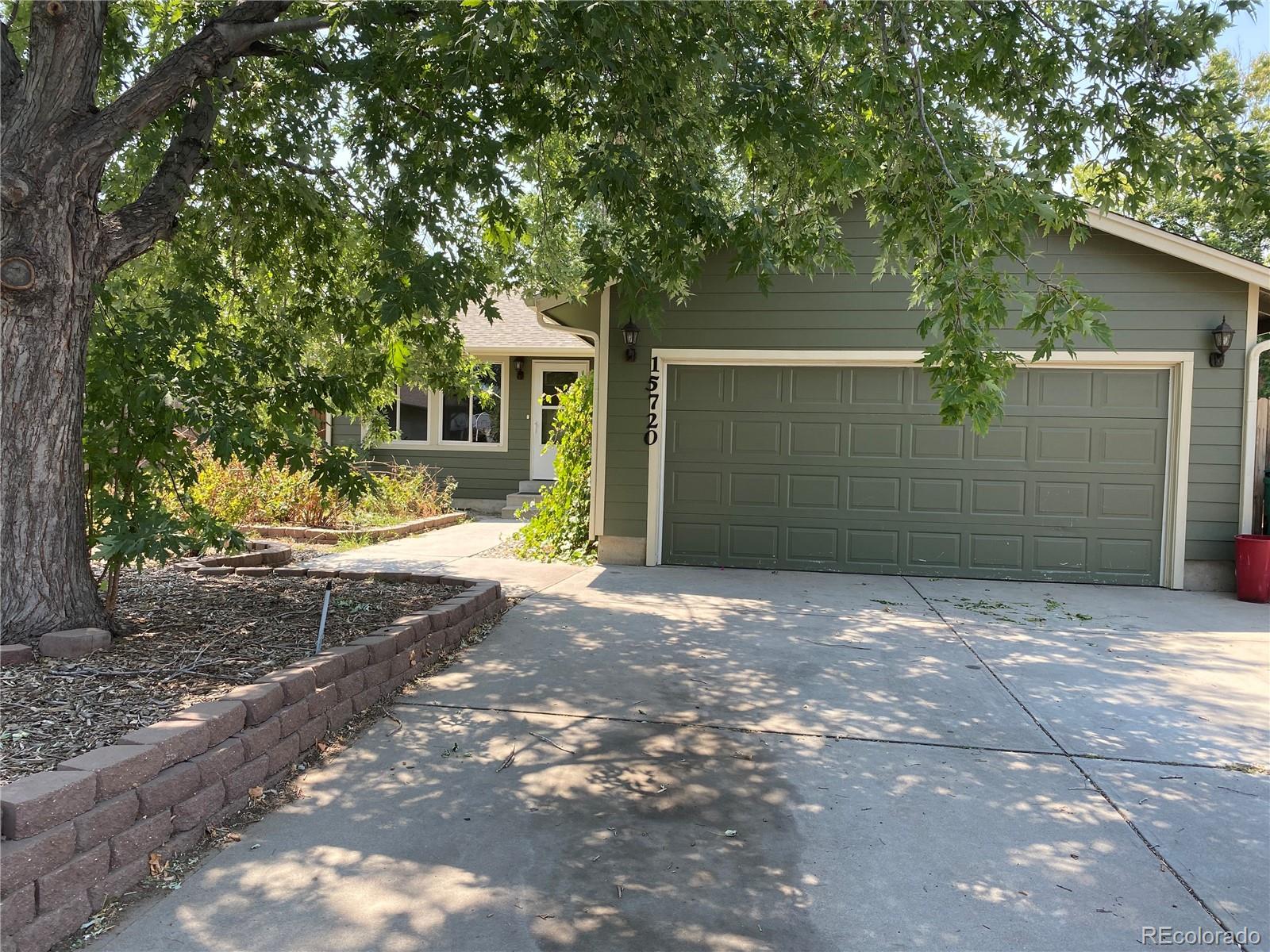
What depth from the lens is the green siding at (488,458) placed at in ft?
46.8

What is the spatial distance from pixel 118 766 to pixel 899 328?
313 inches

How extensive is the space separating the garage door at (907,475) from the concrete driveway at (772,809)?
2.88 meters

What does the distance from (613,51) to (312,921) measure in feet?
13.2

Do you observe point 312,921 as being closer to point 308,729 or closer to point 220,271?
point 308,729

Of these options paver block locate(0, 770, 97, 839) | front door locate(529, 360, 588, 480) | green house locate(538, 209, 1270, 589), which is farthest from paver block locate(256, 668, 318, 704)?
front door locate(529, 360, 588, 480)

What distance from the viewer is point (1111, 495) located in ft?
27.9

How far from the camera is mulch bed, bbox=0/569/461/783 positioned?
3.04 metres

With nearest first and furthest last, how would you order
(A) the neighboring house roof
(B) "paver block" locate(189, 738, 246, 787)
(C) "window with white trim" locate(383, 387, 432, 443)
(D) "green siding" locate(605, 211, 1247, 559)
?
(B) "paver block" locate(189, 738, 246, 787) < (D) "green siding" locate(605, 211, 1247, 559) < (A) the neighboring house roof < (C) "window with white trim" locate(383, 387, 432, 443)

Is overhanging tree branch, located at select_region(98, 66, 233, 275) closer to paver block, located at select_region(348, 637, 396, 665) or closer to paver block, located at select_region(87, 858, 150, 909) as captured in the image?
paver block, located at select_region(348, 637, 396, 665)

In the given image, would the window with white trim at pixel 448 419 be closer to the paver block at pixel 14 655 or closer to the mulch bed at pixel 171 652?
the mulch bed at pixel 171 652

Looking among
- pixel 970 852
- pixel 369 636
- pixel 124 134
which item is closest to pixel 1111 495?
pixel 970 852

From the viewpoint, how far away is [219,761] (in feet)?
9.84
